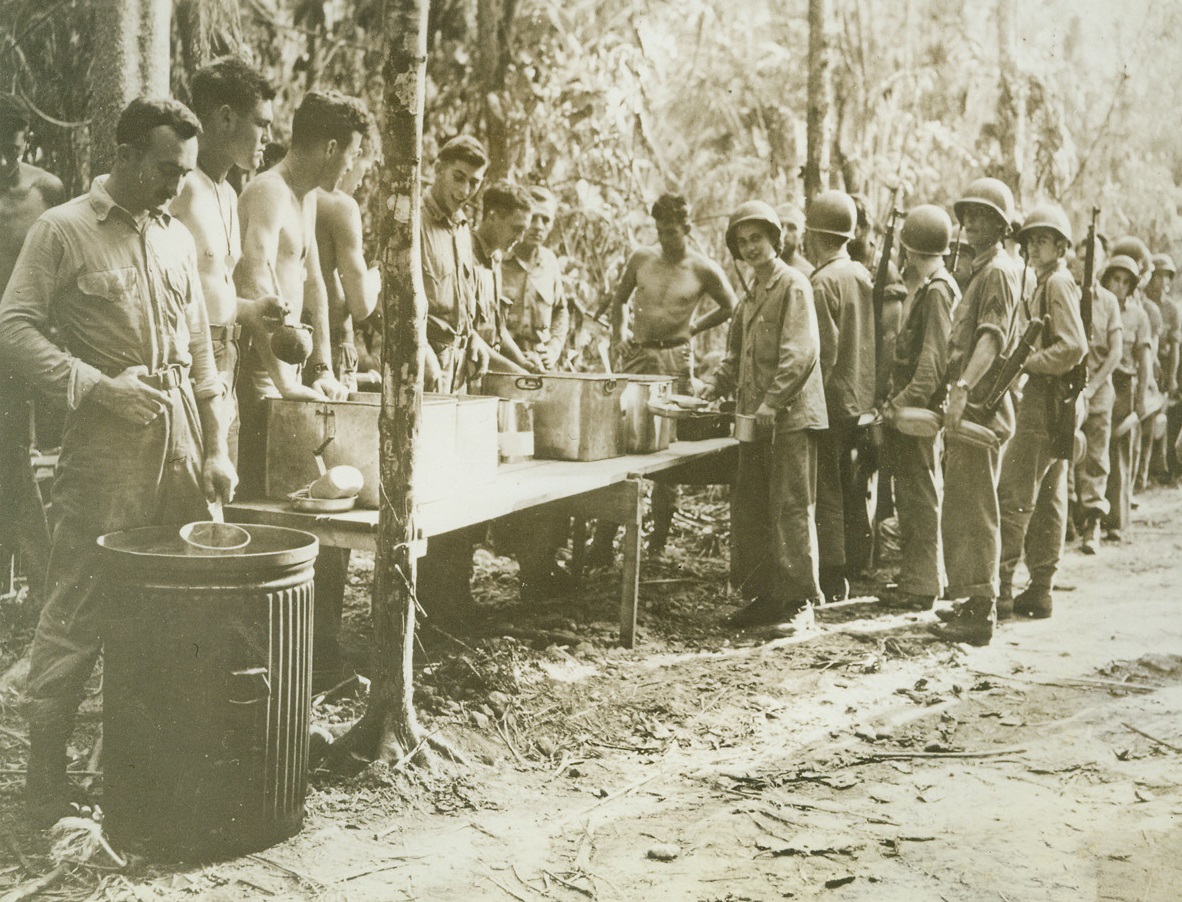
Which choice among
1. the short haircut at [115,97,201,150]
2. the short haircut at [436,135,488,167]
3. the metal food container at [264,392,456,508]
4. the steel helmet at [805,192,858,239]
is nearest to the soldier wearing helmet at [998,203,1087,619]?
the steel helmet at [805,192,858,239]

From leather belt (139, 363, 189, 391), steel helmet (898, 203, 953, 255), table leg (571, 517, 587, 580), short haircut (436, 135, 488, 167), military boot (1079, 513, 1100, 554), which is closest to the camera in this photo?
leather belt (139, 363, 189, 391)

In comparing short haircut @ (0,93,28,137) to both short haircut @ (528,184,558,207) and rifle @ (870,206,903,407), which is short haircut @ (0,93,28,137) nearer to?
short haircut @ (528,184,558,207)

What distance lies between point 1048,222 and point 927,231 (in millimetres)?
657

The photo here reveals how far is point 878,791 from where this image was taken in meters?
4.25

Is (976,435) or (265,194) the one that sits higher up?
(265,194)

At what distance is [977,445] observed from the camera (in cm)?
620

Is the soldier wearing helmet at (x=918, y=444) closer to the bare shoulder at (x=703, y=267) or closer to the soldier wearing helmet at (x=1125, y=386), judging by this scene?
the bare shoulder at (x=703, y=267)

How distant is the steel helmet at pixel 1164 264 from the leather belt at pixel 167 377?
953 cm

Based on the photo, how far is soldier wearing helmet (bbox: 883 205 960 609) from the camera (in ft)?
22.1

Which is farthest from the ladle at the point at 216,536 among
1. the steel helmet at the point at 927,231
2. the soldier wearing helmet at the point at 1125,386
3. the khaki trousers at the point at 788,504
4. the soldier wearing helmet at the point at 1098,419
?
the soldier wearing helmet at the point at 1125,386

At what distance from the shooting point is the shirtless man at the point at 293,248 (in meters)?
4.57

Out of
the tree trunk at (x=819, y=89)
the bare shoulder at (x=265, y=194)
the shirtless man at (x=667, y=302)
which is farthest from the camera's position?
the tree trunk at (x=819, y=89)

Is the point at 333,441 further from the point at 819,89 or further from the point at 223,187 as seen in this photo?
the point at 819,89

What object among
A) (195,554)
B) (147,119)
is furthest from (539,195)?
(195,554)
